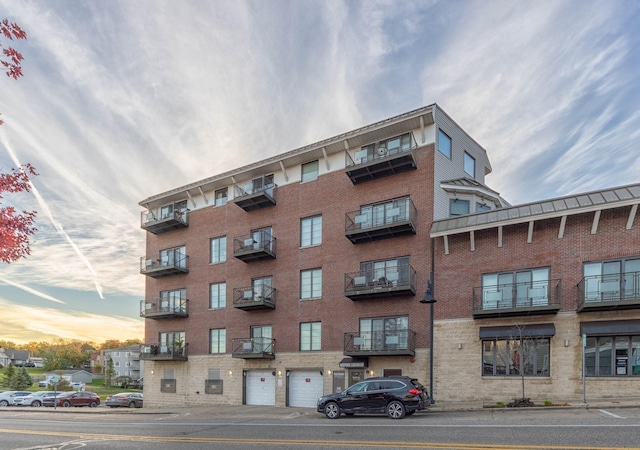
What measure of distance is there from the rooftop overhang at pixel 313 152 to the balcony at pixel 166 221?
129cm

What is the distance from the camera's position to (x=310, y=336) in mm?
28344

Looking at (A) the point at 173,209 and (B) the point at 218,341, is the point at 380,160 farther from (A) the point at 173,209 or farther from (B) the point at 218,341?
(A) the point at 173,209

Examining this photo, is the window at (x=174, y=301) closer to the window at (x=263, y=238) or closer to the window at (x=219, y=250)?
the window at (x=219, y=250)

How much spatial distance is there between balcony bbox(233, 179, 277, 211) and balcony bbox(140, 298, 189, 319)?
9.09m

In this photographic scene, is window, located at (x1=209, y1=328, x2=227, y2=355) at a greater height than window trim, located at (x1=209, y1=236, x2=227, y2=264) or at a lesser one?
lesser

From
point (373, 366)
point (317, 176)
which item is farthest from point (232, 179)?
point (373, 366)

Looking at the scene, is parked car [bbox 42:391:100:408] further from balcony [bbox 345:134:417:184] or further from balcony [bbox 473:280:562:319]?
balcony [bbox 473:280:562:319]

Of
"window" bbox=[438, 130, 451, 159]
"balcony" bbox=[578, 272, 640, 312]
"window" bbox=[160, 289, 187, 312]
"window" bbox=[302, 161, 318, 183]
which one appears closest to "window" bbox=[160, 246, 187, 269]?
"window" bbox=[160, 289, 187, 312]

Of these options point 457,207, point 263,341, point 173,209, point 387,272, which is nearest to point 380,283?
point 387,272

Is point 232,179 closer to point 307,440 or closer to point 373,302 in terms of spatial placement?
point 373,302

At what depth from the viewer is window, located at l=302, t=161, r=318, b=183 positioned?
29.8m

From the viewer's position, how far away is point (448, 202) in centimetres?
2567

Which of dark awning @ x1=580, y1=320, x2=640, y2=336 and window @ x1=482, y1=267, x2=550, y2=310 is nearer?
dark awning @ x1=580, y1=320, x2=640, y2=336

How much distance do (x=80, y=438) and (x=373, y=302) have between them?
15392 millimetres
